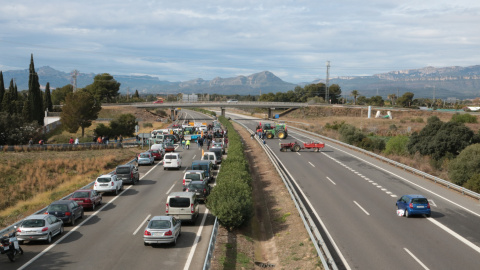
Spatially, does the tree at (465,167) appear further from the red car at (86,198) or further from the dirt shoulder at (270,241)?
the red car at (86,198)

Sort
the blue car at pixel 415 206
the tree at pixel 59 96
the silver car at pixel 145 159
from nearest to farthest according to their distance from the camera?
the blue car at pixel 415 206, the silver car at pixel 145 159, the tree at pixel 59 96

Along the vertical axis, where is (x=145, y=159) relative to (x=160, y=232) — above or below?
below

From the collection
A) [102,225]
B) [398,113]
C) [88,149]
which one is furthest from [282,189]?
[398,113]

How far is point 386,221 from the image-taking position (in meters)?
22.0

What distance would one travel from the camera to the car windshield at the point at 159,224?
18234mm

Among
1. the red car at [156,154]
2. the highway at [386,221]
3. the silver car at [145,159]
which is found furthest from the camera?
the red car at [156,154]

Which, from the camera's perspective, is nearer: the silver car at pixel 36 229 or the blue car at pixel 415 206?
the silver car at pixel 36 229

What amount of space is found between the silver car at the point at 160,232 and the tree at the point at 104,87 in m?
129

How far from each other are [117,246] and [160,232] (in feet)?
6.45

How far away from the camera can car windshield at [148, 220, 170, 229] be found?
18234 millimetres

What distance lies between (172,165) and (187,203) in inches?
728

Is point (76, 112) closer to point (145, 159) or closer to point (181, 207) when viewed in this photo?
point (145, 159)

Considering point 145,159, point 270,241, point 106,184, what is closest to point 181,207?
point 270,241

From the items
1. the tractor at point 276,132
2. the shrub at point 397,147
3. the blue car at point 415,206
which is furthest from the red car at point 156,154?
the shrub at point 397,147
